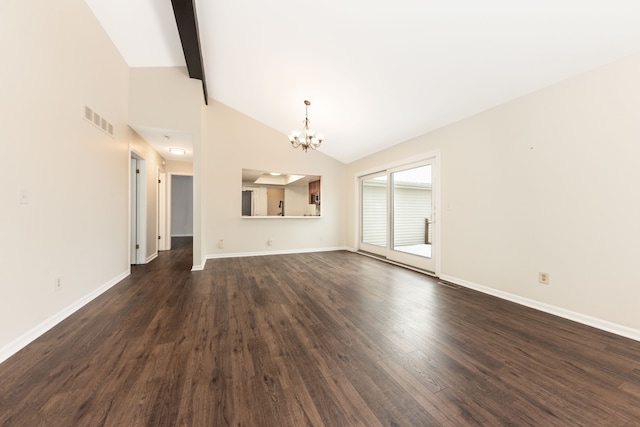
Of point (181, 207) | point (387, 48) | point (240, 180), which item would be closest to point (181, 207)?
point (181, 207)

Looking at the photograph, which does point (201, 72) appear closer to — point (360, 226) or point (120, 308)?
point (120, 308)

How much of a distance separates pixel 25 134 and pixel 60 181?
0.52 m

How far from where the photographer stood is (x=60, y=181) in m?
2.15

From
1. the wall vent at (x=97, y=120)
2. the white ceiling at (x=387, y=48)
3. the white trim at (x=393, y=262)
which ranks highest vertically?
the white ceiling at (x=387, y=48)

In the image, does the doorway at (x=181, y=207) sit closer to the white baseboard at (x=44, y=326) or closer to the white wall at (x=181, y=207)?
the white wall at (x=181, y=207)

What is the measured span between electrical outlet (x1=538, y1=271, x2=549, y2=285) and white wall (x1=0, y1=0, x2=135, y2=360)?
459 cm

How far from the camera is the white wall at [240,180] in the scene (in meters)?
4.88

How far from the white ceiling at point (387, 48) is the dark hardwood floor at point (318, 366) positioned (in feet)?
8.24

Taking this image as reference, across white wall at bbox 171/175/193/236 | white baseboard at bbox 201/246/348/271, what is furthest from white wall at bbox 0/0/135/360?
white wall at bbox 171/175/193/236

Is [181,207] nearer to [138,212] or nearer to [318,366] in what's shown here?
[138,212]

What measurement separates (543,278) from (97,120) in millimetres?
5321

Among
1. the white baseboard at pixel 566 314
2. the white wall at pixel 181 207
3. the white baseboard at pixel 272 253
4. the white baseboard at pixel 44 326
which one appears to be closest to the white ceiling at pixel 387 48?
the white baseboard at pixel 566 314

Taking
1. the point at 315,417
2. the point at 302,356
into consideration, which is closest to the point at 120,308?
the point at 302,356

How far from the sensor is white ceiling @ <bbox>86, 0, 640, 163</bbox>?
1.96 metres
